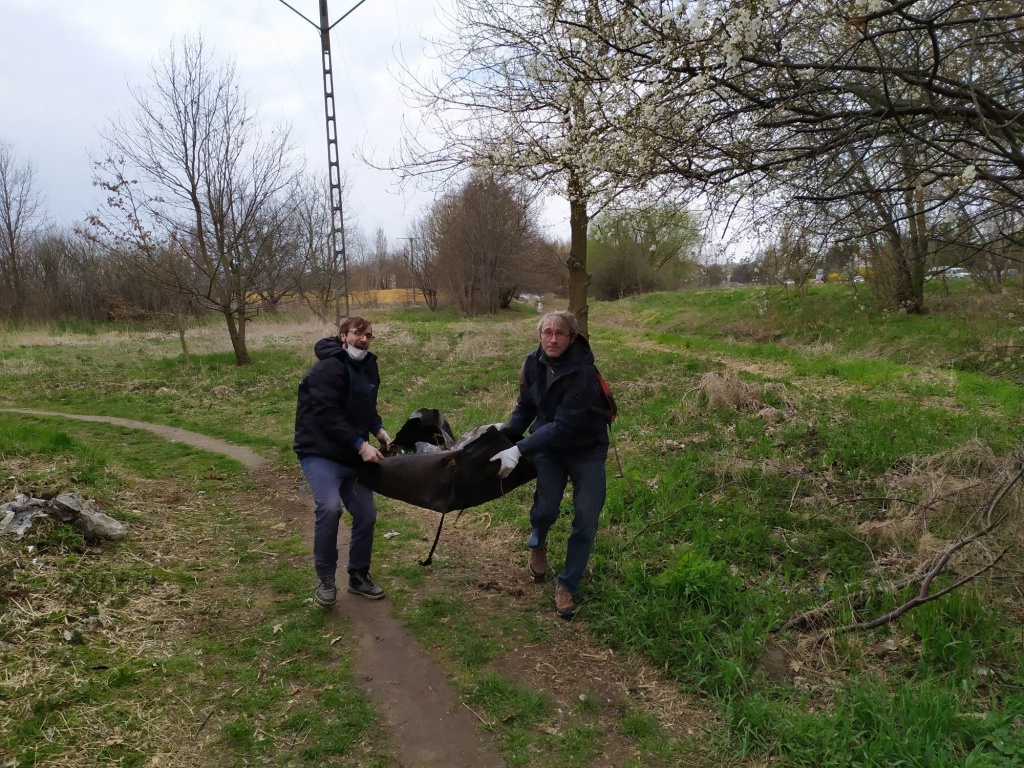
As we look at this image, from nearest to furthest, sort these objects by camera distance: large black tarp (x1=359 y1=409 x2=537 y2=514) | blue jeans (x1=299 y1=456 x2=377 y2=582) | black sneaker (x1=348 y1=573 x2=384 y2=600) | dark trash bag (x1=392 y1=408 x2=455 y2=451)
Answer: blue jeans (x1=299 y1=456 x2=377 y2=582) → large black tarp (x1=359 y1=409 x2=537 y2=514) → black sneaker (x1=348 y1=573 x2=384 y2=600) → dark trash bag (x1=392 y1=408 x2=455 y2=451)

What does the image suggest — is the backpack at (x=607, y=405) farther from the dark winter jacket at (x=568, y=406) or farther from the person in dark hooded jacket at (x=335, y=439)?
the person in dark hooded jacket at (x=335, y=439)

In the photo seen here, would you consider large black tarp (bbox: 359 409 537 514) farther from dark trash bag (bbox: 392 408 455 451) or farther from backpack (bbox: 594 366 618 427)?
backpack (bbox: 594 366 618 427)

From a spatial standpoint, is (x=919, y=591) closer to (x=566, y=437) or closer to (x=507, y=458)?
(x=566, y=437)

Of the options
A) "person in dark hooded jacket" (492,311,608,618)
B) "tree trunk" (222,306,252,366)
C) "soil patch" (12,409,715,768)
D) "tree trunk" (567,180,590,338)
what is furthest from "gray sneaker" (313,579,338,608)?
"tree trunk" (222,306,252,366)

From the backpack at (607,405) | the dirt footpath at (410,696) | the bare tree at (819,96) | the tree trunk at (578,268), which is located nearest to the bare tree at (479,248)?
the tree trunk at (578,268)

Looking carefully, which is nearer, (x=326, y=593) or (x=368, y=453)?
(x=368, y=453)

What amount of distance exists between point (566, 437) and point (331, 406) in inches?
64.1

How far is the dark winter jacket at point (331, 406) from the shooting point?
4141 millimetres

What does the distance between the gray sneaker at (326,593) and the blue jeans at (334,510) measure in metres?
0.03

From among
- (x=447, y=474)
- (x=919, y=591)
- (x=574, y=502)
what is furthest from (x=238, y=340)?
(x=919, y=591)

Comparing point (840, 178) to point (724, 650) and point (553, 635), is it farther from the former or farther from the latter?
point (553, 635)

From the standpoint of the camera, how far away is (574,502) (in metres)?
4.10

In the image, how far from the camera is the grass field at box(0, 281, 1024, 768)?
302 cm

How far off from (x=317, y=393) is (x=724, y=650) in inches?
122
